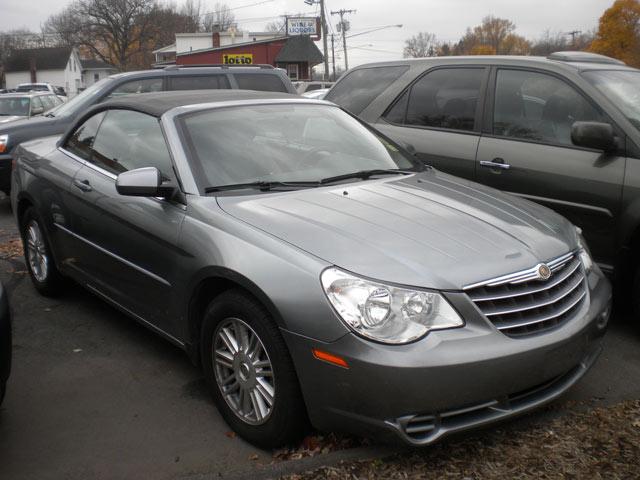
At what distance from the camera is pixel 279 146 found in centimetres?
395

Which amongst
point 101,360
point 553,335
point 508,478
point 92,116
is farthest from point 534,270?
point 92,116

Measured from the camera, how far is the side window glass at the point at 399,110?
235 inches

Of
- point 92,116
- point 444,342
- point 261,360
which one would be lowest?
point 261,360

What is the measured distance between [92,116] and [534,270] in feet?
11.2

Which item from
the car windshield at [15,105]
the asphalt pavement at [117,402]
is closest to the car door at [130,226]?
the asphalt pavement at [117,402]

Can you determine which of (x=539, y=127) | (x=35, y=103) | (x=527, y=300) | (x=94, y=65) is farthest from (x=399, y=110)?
(x=94, y=65)

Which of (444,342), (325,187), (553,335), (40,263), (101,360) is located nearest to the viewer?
(444,342)

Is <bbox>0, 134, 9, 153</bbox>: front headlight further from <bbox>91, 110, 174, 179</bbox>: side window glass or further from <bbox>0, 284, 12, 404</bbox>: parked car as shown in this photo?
<bbox>0, 284, 12, 404</bbox>: parked car

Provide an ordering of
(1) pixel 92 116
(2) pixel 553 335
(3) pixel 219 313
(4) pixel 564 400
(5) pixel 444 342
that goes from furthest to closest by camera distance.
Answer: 1. (1) pixel 92 116
2. (4) pixel 564 400
3. (3) pixel 219 313
4. (2) pixel 553 335
5. (5) pixel 444 342

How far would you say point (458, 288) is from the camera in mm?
2721

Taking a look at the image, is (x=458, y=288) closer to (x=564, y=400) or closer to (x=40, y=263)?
(x=564, y=400)

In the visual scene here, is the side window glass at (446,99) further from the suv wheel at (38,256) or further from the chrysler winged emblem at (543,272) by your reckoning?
the suv wheel at (38,256)

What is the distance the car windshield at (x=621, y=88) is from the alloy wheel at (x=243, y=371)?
3.03m

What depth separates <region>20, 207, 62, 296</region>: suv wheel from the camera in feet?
16.9
